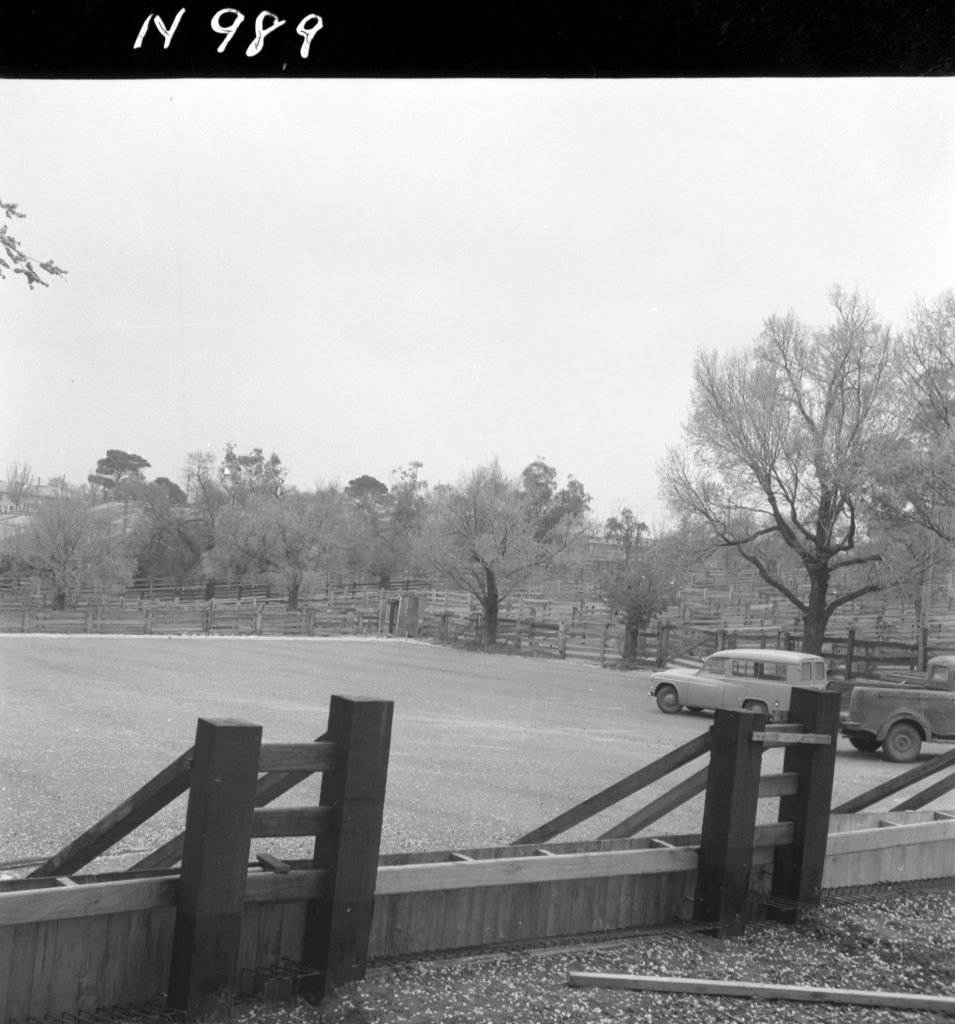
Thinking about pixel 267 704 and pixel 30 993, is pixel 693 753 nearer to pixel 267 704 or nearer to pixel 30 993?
pixel 30 993

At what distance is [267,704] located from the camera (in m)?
4.61

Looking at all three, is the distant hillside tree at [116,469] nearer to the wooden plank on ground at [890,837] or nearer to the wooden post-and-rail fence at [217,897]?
the wooden post-and-rail fence at [217,897]

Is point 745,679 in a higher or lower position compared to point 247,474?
lower

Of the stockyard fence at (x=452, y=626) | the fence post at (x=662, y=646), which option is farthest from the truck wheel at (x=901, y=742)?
the fence post at (x=662, y=646)

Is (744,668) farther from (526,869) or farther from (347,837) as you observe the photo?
(347,837)

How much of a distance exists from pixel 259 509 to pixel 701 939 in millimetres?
2019

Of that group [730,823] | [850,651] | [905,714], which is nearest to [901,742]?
[905,714]

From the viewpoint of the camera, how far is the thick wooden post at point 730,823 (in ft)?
9.92

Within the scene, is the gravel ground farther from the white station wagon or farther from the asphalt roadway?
the white station wagon

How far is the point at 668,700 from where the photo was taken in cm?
681

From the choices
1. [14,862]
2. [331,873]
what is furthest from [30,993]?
[14,862]

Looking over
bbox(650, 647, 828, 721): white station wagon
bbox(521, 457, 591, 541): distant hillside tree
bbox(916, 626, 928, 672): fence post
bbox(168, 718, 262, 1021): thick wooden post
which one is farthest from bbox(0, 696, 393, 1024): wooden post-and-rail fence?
bbox(916, 626, 928, 672): fence post

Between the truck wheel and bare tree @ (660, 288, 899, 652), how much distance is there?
1566 millimetres

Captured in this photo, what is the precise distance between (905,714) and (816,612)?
63.9 inches
